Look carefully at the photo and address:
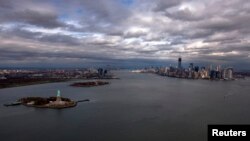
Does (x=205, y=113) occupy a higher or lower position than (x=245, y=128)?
lower

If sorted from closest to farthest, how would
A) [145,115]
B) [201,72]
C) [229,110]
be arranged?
[145,115], [229,110], [201,72]

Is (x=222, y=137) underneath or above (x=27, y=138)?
above

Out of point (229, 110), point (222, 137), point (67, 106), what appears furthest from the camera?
point (67, 106)

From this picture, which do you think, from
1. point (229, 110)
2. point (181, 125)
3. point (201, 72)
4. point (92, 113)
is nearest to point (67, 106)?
point (92, 113)

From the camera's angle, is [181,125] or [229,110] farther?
[229,110]

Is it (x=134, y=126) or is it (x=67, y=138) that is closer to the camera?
(x=67, y=138)

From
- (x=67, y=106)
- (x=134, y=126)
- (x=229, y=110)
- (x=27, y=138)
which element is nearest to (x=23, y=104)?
(x=67, y=106)

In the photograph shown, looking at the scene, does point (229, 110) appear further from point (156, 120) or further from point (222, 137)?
point (222, 137)

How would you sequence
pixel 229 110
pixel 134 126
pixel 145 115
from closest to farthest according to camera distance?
pixel 134 126 → pixel 145 115 → pixel 229 110

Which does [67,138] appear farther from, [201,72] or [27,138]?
[201,72]
